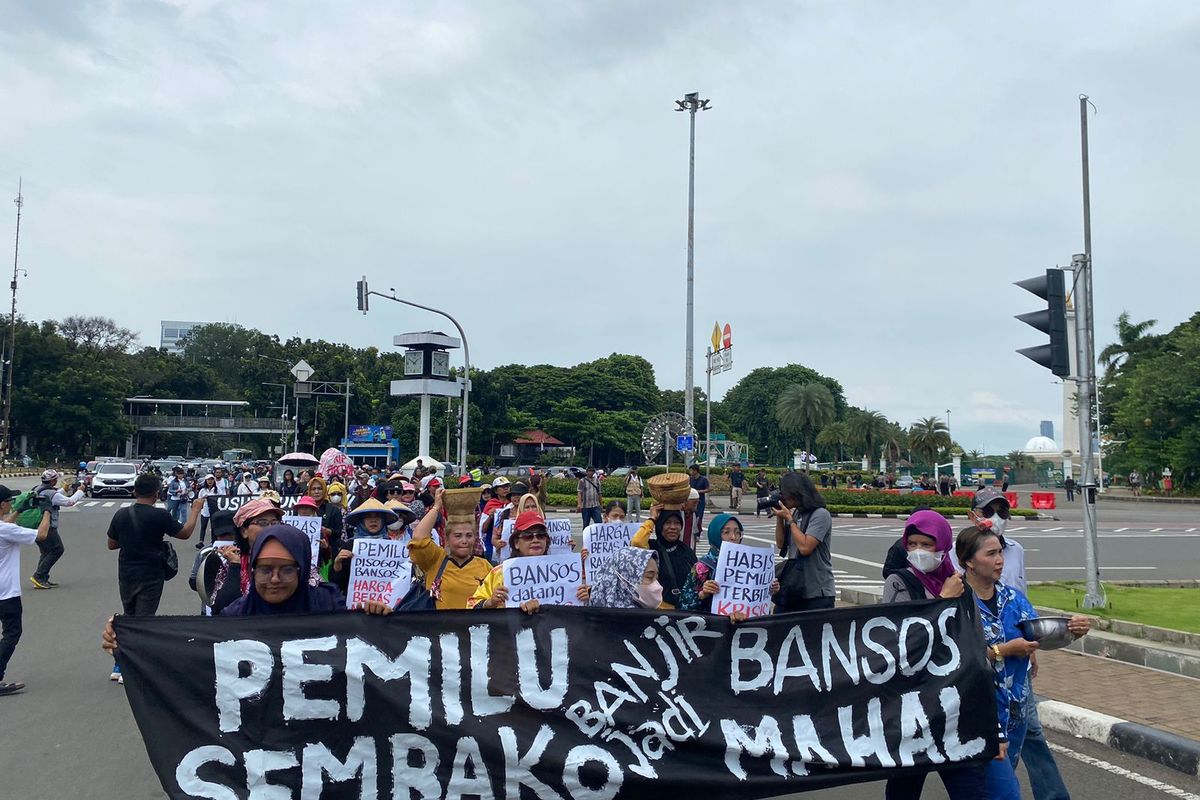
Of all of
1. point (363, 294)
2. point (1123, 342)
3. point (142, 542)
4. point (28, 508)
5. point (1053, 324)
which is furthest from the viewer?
point (1123, 342)

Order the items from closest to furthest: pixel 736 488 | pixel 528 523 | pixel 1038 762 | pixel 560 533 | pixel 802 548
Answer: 1. pixel 1038 762
2. pixel 528 523
3. pixel 802 548
4. pixel 560 533
5. pixel 736 488

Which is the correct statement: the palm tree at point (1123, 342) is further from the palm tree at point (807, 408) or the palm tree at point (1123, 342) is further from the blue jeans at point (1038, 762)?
the blue jeans at point (1038, 762)

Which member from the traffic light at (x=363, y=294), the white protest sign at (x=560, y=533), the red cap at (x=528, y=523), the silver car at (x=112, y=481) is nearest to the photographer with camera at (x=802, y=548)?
the red cap at (x=528, y=523)

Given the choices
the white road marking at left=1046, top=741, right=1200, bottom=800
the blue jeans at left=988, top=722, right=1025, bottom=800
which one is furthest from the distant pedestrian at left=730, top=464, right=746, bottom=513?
the blue jeans at left=988, top=722, right=1025, bottom=800

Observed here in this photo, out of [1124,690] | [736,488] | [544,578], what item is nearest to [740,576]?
[544,578]

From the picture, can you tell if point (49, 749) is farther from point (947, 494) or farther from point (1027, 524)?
point (947, 494)

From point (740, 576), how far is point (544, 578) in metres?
1.25

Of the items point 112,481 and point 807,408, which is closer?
point 112,481

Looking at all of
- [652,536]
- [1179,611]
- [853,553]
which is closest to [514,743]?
[652,536]

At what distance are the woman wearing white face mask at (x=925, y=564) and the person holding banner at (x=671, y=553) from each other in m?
1.58

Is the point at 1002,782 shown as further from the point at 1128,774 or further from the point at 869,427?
the point at 869,427

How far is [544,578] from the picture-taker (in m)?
5.20

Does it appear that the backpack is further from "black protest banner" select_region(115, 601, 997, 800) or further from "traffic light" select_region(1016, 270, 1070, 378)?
"traffic light" select_region(1016, 270, 1070, 378)

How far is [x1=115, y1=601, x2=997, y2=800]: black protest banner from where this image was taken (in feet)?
13.5
